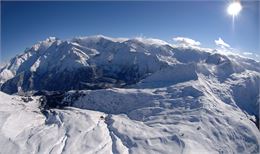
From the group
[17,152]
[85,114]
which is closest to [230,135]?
[85,114]

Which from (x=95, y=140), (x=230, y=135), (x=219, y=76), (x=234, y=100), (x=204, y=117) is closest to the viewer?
(x=95, y=140)

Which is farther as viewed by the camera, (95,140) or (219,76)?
(219,76)

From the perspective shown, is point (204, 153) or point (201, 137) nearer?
point (204, 153)

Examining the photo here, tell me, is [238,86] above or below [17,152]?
above

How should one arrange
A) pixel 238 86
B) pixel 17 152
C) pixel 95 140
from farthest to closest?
1. pixel 238 86
2. pixel 95 140
3. pixel 17 152

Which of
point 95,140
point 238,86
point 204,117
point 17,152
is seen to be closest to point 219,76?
point 238,86

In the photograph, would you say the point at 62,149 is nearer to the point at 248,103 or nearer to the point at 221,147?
the point at 221,147

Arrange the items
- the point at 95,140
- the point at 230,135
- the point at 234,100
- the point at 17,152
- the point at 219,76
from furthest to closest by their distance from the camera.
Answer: the point at 219,76, the point at 234,100, the point at 230,135, the point at 95,140, the point at 17,152

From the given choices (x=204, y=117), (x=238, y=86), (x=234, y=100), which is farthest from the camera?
(x=238, y=86)

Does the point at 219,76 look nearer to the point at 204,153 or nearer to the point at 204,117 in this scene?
the point at 204,117
